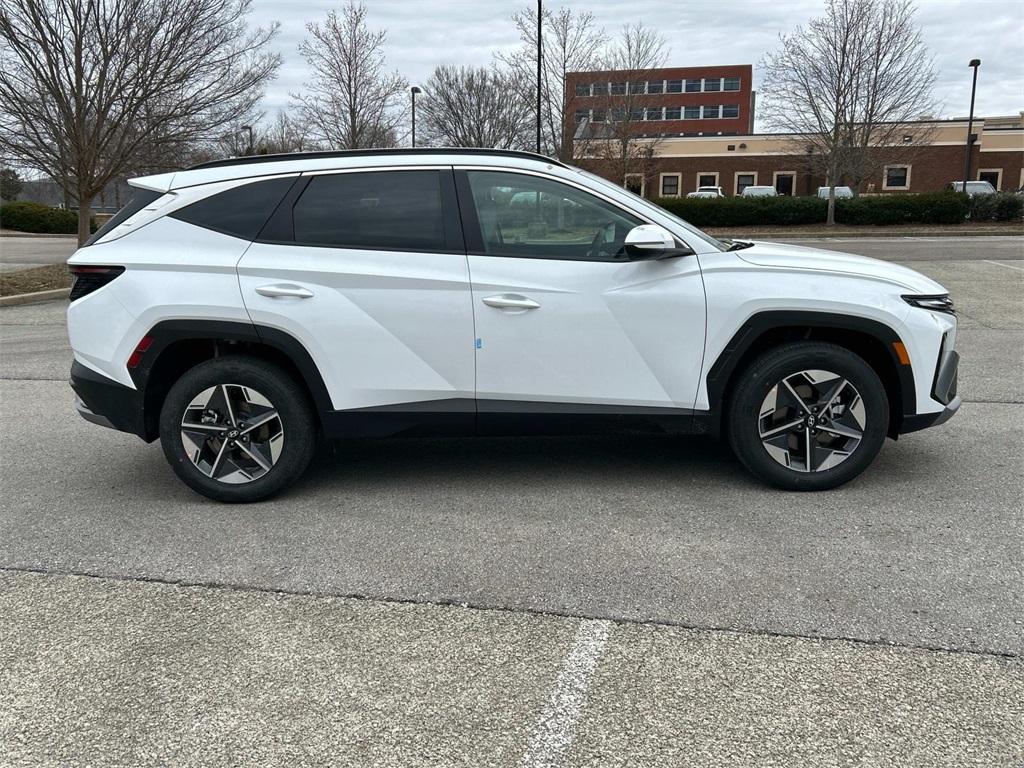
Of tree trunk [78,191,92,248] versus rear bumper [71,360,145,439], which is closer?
rear bumper [71,360,145,439]

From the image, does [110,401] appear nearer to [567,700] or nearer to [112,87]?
[567,700]

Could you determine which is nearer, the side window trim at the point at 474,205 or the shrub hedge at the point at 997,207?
the side window trim at the point at 474,205

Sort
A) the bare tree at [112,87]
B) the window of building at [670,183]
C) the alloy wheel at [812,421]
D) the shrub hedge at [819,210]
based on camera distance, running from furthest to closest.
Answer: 1. the window of building at [670,183]
2. the shrub hedge at [819,210]
3. the bare tree at [112,87]
4. the alloy wheel at [812,421]

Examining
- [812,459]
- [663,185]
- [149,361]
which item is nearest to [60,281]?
[149,361]

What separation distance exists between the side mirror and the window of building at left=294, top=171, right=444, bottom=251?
100 centimetres

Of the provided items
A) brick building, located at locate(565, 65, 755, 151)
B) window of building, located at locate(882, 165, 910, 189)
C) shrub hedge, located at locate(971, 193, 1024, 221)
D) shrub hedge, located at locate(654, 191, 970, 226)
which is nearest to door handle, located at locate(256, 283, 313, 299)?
brick building, located at locate(565, 65, 755, 151)

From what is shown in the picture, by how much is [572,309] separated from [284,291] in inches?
58.5

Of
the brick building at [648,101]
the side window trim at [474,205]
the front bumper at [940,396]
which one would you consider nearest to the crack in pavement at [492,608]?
the front bumper at [940,396]

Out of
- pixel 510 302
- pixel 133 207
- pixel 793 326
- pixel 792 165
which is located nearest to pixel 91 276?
pixel 133 207

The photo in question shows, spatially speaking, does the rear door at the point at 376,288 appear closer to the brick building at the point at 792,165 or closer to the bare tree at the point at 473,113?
the bare tree at the point at 473,113

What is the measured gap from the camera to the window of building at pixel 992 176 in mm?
54312

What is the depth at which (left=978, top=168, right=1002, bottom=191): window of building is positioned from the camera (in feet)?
178

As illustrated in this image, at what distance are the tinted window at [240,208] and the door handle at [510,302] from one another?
1.29m

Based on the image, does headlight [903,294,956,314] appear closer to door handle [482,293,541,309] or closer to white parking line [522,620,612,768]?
door handle [482,293,541,309]
